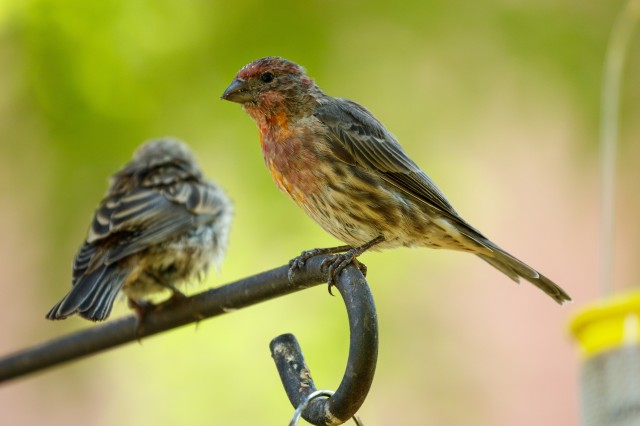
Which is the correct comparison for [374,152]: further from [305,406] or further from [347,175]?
[305,406]

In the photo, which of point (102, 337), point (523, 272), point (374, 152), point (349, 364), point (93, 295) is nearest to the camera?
point (349, 364)

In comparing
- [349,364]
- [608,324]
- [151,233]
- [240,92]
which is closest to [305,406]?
[349,364]

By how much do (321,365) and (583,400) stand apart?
2.49m

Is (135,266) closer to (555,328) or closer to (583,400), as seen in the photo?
(583,400)

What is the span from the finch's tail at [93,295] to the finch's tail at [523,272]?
1.87 metres

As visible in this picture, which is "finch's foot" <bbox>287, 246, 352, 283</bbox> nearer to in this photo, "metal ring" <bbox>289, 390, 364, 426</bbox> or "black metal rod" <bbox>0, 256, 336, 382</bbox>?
"black metal rod" <bbox>0, 256, 336, 382</bbox>

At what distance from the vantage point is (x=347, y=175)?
182 inches

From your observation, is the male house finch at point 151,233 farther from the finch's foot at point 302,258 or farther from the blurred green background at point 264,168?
the finch's foot at point 302,258

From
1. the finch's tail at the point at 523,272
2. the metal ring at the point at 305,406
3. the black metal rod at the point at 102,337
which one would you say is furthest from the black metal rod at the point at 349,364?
the finch's tail at the point at 523,272

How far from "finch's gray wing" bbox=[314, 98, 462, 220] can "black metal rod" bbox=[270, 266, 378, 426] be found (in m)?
1.58

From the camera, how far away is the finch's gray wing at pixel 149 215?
219 inches

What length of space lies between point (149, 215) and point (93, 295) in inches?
36.5

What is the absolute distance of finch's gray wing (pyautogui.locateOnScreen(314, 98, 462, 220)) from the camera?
4715 millimetres

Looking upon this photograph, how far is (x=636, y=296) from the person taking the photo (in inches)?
135
